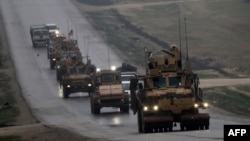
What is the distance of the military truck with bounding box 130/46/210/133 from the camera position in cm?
3647

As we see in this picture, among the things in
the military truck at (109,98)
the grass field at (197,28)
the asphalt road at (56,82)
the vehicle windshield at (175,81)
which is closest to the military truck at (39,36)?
the asphalt road at (56,82)

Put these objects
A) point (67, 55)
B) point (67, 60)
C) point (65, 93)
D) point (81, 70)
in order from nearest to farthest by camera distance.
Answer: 1. point (65, 93)
2. point (81, 70)
3. point (67, 60)
4. point (67, 55)

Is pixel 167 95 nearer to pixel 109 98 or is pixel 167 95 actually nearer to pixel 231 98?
pixel 109 98

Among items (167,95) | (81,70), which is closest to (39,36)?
(81,70)

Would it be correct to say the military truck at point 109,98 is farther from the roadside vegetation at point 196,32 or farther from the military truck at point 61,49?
the military truck at point 61,49

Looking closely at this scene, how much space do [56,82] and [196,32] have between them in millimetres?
25640

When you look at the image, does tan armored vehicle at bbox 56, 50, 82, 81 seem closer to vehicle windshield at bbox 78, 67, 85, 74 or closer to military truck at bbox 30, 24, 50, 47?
vehicle windshield at bbox 78, 67, 85, 74

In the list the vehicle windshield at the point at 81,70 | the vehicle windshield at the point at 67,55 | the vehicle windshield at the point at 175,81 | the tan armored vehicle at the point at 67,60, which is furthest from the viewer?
the vehicle windshield at the point at 67,55

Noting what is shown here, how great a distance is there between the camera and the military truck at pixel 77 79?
63562 millimetres

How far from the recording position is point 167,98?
3666 cm

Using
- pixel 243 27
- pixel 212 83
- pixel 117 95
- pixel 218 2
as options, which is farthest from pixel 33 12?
pixel 117 95

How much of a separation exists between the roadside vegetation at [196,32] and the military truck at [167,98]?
71.5ft

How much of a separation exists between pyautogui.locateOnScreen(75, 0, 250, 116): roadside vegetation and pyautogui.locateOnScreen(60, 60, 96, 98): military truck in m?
8.28

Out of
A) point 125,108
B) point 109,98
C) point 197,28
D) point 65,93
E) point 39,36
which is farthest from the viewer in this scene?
point 197,28
